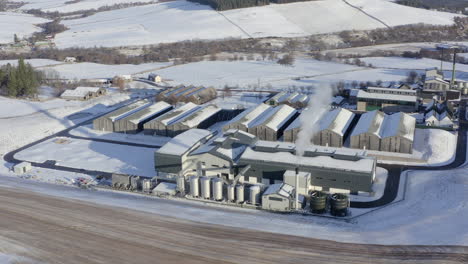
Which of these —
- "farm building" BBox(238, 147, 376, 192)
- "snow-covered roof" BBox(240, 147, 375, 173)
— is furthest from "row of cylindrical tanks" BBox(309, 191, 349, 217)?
"snow-covered roof" BBox(240, 147, 375, 173)

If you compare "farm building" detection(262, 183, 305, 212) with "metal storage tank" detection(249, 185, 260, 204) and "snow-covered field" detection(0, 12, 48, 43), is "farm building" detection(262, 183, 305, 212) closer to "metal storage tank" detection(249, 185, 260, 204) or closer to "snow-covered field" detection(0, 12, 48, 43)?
"metal storage tank" detection(249, 185, 260, 204)

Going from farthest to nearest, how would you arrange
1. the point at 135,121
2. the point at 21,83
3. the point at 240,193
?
the point at 21,83
the point at 135,121
the point at 240,193

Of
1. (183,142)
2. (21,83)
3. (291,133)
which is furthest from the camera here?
(21,83)

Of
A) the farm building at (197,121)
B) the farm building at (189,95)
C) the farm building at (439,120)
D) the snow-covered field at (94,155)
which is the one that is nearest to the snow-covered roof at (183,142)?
the snow-covered field at (94,155)

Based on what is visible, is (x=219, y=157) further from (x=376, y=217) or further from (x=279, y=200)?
(x=376, y=217)

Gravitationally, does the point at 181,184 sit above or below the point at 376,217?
above

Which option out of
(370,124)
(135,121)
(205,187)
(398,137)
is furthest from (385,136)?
(135,121)

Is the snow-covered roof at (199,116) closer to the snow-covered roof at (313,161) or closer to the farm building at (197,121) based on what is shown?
the farm building at (197,121)
